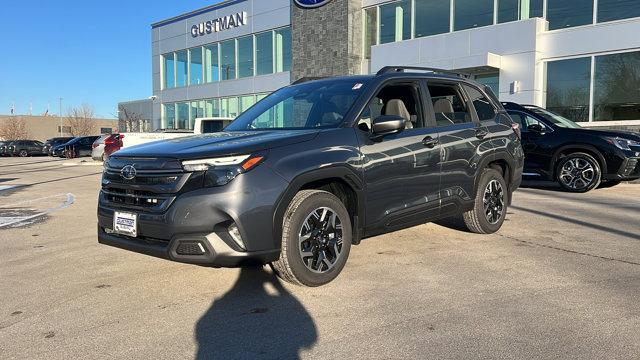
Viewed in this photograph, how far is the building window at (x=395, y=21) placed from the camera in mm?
22141

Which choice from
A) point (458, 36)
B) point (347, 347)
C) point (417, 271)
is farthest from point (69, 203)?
point (458, 36)

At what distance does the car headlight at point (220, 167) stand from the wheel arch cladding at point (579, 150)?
8401 millimetres

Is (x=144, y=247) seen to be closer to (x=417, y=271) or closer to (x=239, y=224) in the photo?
(x=239, y=224)

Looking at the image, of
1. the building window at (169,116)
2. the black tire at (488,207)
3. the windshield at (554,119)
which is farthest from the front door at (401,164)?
the building window at (169,116)

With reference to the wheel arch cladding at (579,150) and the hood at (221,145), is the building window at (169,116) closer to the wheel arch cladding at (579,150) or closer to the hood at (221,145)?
the wheel arch cladding at (579,150)

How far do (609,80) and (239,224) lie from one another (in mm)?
16806

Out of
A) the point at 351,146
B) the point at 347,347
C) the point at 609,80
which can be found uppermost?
the point at 609,80

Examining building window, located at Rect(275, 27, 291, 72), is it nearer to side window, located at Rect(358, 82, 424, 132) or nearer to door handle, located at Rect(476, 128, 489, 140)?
door handle, located at Rect(476, 128, 489, 140)

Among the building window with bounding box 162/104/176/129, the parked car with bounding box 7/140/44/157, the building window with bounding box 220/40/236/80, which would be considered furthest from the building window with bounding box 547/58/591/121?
the parked car with bounding box 7/140/44/157

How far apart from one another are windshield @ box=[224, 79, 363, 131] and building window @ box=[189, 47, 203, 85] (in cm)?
2822

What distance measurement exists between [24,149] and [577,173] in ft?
141

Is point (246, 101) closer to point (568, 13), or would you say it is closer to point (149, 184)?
point (568, 13)

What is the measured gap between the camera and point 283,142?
4.06 metres

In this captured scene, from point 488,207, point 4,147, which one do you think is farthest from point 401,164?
point 4,147
